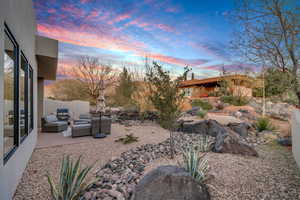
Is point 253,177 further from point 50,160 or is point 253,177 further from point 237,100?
point 237,100

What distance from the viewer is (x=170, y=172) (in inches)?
76.6

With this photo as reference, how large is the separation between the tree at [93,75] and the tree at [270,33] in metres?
15.0

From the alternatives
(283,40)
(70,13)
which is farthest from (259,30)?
(70,13)

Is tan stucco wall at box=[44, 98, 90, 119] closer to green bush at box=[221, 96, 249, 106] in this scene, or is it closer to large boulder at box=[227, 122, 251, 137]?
large boulder at box=[227, 122, 251, 137]

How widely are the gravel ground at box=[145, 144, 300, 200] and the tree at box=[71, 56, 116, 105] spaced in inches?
595

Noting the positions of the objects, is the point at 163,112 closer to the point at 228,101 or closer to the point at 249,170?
the point at 249,170

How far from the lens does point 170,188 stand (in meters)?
1.84

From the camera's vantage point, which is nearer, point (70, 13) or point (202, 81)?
point (70, 13)

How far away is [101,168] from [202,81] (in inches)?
689

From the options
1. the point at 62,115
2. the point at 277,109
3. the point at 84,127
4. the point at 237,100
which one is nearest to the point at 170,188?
the point at 84,127

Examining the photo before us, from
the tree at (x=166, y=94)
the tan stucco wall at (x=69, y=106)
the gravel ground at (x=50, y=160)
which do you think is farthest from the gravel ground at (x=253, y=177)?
the tan stucco wall at (x=69, y=106)

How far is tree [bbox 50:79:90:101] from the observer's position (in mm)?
16953

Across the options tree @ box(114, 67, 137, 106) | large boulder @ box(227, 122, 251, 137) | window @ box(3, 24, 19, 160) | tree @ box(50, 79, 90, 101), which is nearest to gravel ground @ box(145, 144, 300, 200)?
large boulder @ box(227, 122, 251, 137)

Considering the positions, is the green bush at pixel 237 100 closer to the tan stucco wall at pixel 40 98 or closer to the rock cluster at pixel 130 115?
the rock cluster at pixel 130 115
